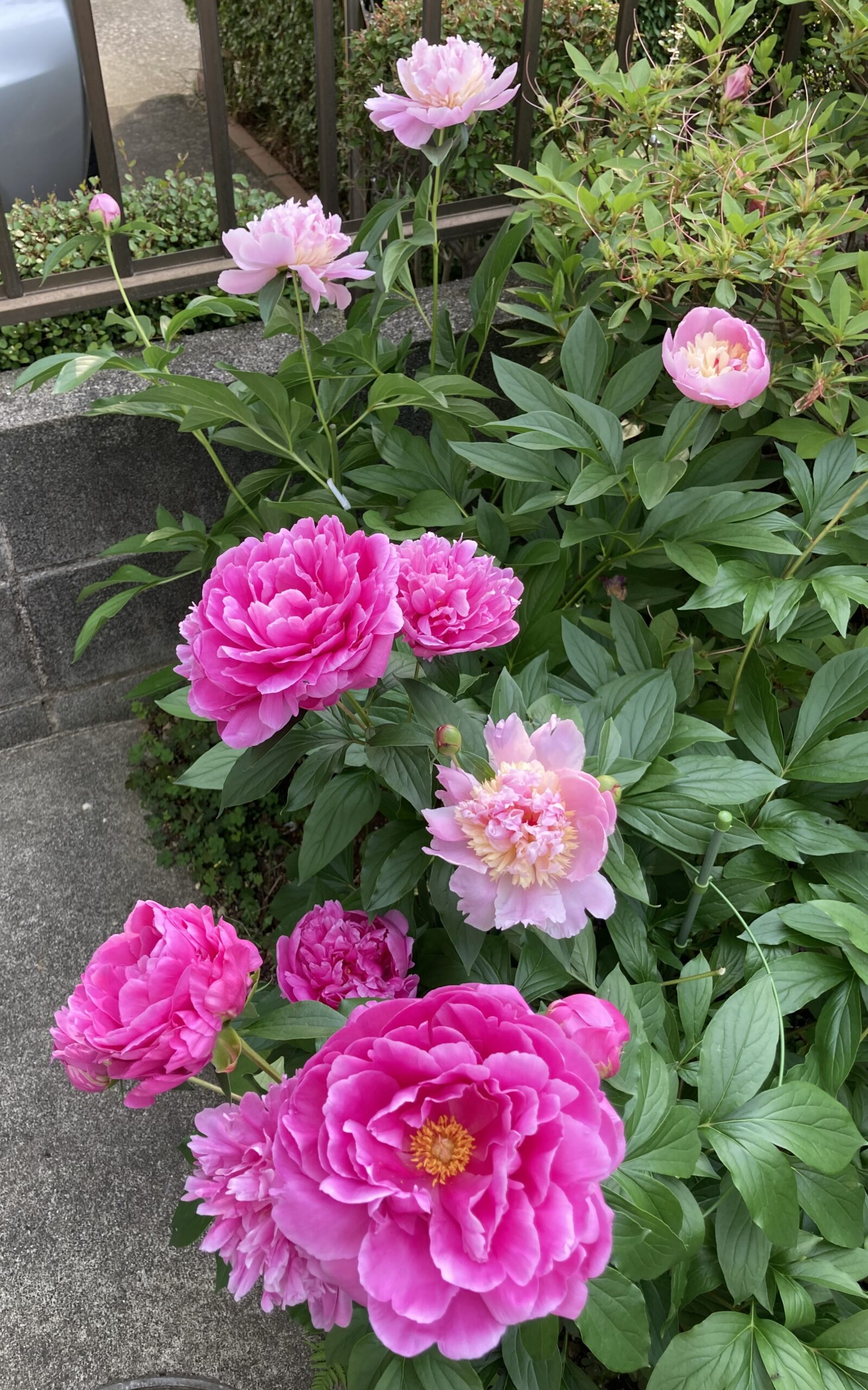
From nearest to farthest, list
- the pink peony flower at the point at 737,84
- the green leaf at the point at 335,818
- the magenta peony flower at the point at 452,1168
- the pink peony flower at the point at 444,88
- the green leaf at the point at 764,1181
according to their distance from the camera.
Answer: the magenta peony flower at the point at 452,1168 → the green leaf at the point at 764,1181 → the green leaf at the point at 335,818 → the pink peony flower at the point at 444,88 → the pink peony flower at the point at 737,84

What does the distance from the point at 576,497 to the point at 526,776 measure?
2.10ft

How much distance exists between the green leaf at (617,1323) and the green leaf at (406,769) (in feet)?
1.55

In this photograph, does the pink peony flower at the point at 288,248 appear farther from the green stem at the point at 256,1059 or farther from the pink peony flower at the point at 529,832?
the green stem at the point at 256,1059

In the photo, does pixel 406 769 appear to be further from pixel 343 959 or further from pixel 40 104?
pixel 40 104

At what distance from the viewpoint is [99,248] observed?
81.0 inches

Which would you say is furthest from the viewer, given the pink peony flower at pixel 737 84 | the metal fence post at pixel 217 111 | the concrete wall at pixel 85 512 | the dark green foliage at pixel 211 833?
the dark green foliage at pixel 211 833

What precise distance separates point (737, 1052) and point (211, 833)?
1.30 m

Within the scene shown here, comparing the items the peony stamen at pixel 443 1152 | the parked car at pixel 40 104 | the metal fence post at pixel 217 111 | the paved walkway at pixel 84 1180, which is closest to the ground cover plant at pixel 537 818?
the peony stamen at pixel 443 1152

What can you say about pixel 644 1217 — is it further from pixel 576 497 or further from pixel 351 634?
pixel 576 497

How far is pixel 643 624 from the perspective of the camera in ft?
4.69

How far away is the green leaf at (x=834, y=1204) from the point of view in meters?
1.10

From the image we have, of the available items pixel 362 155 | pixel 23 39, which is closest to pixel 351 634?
pixel 362 155

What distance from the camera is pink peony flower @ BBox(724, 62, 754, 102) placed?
5.59 ft

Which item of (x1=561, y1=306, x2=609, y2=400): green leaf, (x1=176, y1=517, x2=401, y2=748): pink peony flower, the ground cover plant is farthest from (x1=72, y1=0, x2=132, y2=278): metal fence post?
(x1=176, y1=517, x2=401, y2=748): pink peony flower
